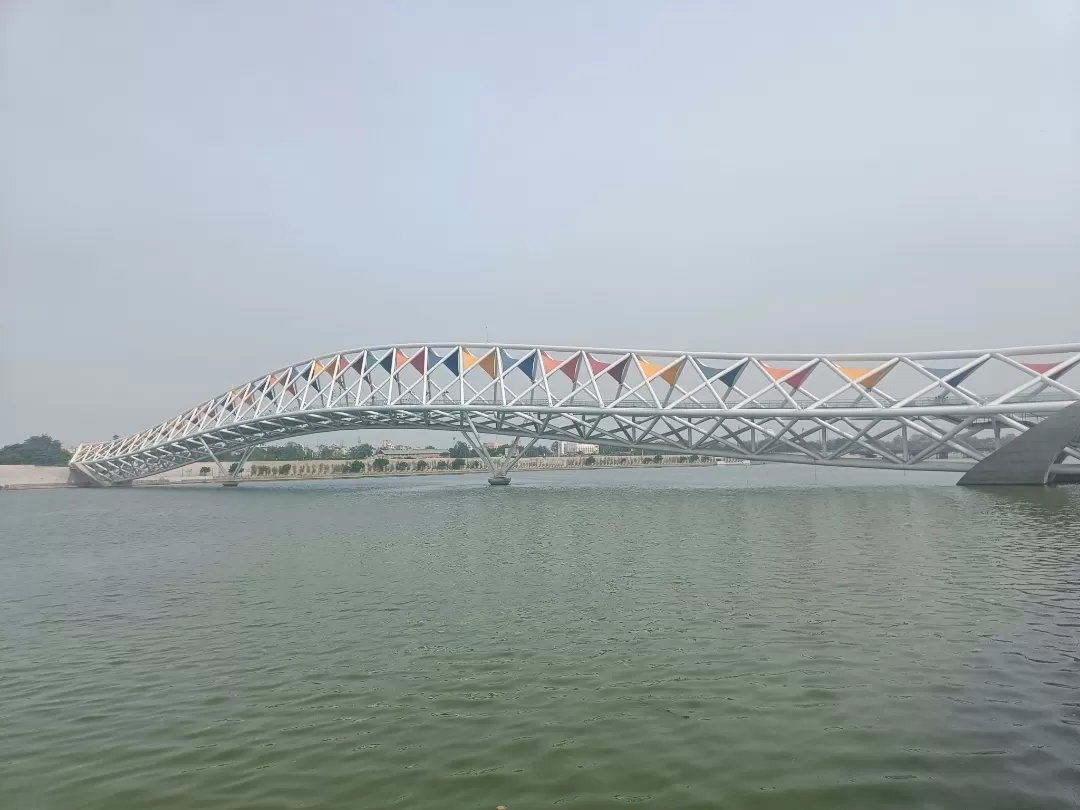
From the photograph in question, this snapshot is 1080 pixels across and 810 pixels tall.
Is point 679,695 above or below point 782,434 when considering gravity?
below

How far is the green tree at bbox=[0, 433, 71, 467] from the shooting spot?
131 metres

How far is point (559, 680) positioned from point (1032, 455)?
129 feet

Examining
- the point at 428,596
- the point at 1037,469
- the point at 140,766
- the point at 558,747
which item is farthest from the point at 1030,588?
the point at 1037,469

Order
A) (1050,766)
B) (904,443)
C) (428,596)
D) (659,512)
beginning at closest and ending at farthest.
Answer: (1050,766), (428,596), (659,512), (904,443)

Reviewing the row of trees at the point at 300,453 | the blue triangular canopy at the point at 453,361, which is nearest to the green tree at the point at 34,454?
the row of trees at the point at 300,453

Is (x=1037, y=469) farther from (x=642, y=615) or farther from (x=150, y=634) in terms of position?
(x=150, y=634)

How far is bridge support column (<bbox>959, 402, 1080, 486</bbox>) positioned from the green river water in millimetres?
22421

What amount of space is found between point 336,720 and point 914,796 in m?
5.25

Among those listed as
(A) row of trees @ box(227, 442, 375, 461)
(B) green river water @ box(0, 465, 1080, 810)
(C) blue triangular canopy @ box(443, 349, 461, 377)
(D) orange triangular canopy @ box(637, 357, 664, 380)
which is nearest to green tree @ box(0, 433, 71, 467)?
(A) row of trees @ box(227, 442, 375, 461)

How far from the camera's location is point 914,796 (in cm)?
478

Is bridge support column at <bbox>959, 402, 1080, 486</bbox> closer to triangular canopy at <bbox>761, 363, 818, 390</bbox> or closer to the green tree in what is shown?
triangular canopy at <bbox>761, 363, 818, 390</bbox>

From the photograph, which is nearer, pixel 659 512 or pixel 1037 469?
pixel 659 512

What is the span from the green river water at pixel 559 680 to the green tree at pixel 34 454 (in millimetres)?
143890

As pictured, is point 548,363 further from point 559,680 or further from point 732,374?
point 559,680
